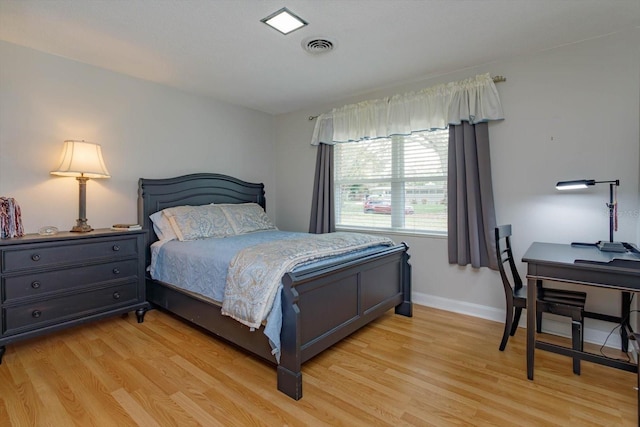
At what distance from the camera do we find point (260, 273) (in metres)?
1.94

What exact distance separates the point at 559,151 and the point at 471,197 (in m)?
0.75

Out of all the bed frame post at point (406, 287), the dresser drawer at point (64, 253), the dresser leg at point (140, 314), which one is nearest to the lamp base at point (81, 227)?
the dresser drawer at point (64, 253)

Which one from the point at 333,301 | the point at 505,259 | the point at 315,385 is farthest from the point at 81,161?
the point at 505,259

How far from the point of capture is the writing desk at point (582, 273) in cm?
167

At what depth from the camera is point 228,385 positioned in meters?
1.93

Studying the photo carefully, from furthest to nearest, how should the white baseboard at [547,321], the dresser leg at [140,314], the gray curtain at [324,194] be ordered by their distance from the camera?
the gray curtain at [324,194] < the dresser leg at [140,314] < the white baseboard at [547,321]

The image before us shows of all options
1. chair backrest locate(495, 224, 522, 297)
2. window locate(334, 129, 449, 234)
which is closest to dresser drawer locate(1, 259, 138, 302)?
window locate(334, 129, 449, 234)

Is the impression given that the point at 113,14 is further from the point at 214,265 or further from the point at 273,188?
the point at 273,188

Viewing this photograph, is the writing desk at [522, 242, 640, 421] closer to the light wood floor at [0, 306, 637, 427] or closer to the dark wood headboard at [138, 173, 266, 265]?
the light wood floor at [0, 306, 637, 427]

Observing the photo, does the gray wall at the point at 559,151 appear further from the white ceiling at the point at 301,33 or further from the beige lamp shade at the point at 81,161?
the beige lamp shade at the point at 81,161

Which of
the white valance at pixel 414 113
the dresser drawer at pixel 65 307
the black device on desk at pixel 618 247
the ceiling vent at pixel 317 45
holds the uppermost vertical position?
the ceiling vent at pixel 317 45

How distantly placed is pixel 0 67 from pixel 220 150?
78.4 inches

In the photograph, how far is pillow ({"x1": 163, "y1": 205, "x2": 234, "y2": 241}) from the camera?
3059mm

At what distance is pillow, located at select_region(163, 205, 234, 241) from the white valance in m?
1.54
